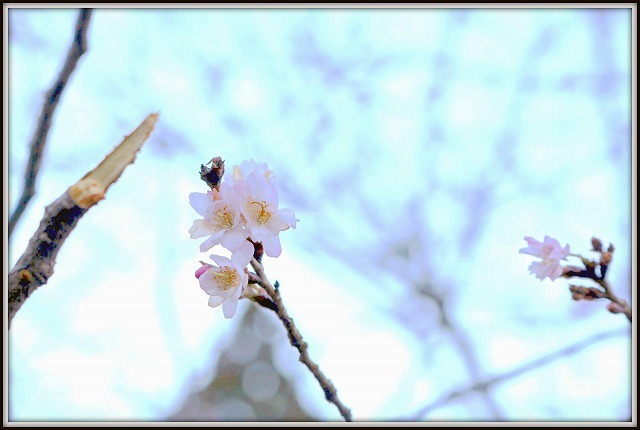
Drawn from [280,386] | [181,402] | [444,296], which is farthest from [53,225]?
[280,386]

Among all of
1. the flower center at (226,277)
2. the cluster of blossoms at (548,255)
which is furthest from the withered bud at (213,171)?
the cluster of blossoms at (548,255)

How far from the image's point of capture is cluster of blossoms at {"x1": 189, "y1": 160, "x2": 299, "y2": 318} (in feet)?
2.55

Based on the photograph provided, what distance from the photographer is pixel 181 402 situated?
297 inches

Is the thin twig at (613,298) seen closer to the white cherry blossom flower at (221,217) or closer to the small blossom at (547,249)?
the small blossom at (547,249)

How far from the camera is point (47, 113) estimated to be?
0.92 metres

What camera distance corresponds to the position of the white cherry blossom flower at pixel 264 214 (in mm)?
785

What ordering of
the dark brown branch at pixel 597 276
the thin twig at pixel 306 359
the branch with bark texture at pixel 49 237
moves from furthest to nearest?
1. the dark brown branch at pixel 597 276
2. the thin twig at pixel 306 359
3. the branch with bark texture at pixel 49 237

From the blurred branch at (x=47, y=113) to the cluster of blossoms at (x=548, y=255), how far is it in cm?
79

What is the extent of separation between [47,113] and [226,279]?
1.33 feet

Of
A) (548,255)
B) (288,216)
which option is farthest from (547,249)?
(288,216)

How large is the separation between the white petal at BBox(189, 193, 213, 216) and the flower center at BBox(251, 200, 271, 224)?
0.20 ft

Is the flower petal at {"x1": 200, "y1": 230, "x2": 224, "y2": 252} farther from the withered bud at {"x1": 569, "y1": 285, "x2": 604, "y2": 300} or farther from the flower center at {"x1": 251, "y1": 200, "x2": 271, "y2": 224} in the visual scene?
the withered bud at {"x1": 569, "y1": 285, "x2": 604, "y2": 300}

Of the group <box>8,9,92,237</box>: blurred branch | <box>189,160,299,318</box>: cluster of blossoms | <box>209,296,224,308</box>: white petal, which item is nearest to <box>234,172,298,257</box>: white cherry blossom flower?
<box>189,160,299,318</box>: cluster of blossoms

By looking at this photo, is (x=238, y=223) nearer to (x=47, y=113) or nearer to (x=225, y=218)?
(x=225, y=218)
